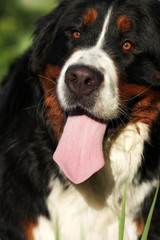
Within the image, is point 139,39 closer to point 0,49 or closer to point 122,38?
point 122,38

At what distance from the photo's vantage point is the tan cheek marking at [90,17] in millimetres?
3154

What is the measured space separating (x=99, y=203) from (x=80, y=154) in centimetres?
46

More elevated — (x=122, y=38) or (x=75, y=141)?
(x=122, y=38)

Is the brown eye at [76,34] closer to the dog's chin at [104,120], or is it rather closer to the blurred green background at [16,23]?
the dog's chin at [104,120]

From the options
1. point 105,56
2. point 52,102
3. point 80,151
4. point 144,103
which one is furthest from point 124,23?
point 80,151

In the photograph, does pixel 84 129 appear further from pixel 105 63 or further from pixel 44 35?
pixel 44 35

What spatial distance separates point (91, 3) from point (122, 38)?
0.30 meters

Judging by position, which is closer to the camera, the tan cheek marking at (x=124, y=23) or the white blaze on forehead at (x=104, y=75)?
the white blaze on forehead at (x=104, y=75)

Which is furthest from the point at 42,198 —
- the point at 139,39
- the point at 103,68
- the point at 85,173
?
the point at 139,39

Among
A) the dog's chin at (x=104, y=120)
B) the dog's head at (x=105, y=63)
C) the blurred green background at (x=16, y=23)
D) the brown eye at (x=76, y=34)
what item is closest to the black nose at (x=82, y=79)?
the dog's head at (x=105, y=63)

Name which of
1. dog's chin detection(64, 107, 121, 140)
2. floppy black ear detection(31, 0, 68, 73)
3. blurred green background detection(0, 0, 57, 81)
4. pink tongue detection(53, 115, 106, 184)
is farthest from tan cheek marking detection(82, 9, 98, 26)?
blurred green background detection(0, 0, 57, 81)

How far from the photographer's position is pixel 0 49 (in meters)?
7.05

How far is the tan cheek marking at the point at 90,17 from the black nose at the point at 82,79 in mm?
410

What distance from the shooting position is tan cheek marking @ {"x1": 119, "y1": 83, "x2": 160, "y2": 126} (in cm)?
316
